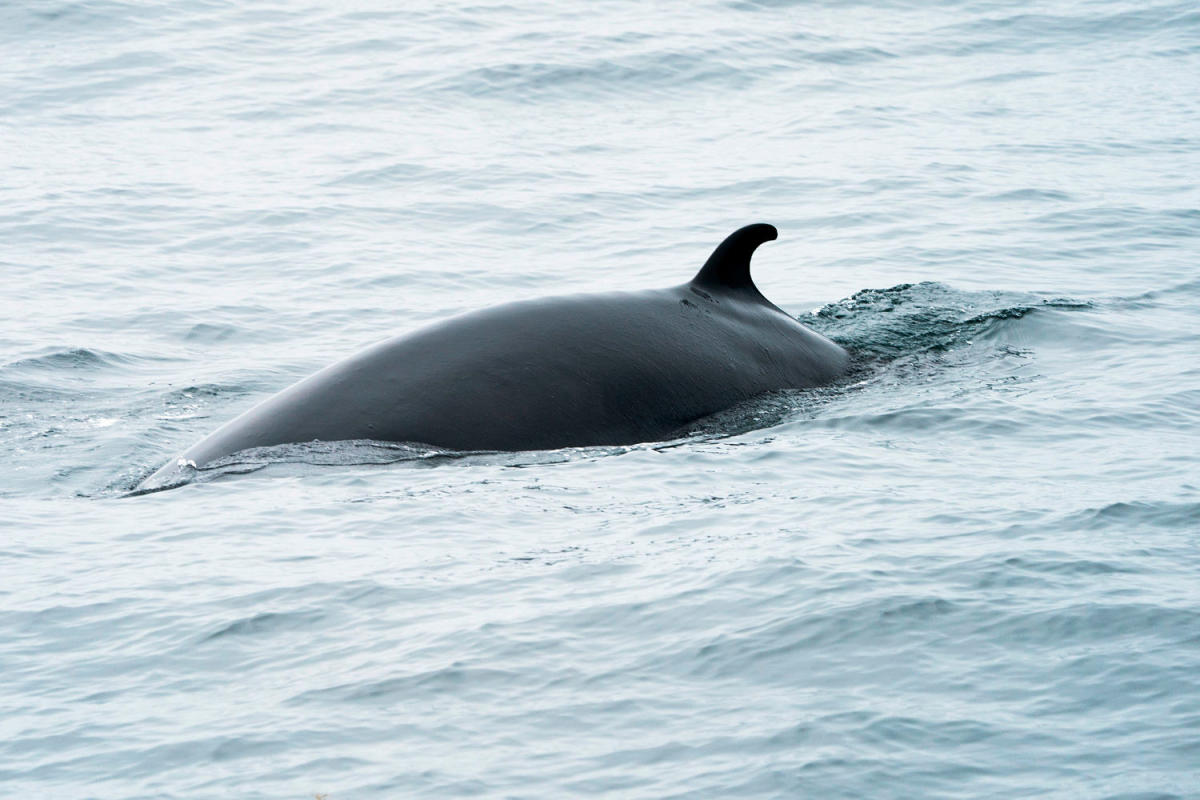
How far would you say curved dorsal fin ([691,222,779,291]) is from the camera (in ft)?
36.9

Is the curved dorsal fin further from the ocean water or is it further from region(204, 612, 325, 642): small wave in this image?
region(204, 612, 325, 642): small wave

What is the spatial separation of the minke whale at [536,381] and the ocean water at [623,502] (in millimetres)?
204

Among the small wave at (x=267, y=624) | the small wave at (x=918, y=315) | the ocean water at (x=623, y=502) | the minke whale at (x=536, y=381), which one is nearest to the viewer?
the ocean water at (x=623, y=502)

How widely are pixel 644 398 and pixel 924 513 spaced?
1.97 meters

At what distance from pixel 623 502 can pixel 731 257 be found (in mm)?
2572

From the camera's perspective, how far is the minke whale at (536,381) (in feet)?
32.0

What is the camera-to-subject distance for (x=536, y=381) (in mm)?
9969

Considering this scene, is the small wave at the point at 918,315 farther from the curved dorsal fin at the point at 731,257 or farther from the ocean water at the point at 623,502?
the curved dorsal fin at the point at 731,257

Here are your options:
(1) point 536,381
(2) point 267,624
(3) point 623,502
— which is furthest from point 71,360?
(2) point 267,624

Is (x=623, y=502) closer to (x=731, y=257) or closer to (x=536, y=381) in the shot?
(x=536, y=381)

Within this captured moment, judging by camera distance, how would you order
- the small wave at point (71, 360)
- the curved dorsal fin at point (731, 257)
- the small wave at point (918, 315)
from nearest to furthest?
the curved dorsal fin at point (731, 257) < the small wave at point (918, 315) < the small wave at point (71, 360)

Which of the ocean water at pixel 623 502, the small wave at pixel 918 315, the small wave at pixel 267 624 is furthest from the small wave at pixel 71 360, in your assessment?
the small wave at pixel 267 624

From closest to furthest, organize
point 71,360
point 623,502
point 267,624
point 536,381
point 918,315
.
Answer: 1. point 267,624
2. point 623,502
3. point 536,381
4. point 918,315
5. point 71,360

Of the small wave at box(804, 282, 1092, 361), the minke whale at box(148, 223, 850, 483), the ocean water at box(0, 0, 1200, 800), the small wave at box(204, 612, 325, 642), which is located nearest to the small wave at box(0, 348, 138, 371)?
the ocean water at box(0, 0, 1200, 800)
